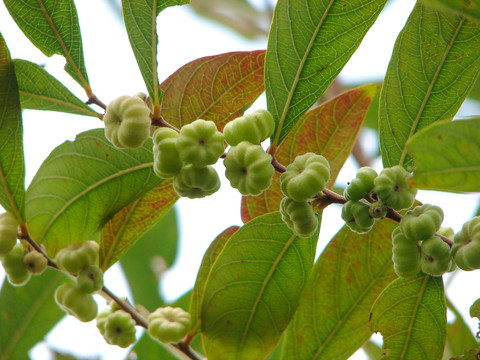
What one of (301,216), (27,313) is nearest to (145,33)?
(301,216)

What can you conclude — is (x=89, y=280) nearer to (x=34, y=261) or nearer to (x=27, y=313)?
(x=34, y=261)

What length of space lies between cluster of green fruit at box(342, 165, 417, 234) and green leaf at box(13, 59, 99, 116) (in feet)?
2.34

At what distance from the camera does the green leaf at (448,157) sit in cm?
86

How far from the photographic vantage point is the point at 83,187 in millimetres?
1496

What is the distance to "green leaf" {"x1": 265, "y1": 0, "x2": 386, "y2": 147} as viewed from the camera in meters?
1.22

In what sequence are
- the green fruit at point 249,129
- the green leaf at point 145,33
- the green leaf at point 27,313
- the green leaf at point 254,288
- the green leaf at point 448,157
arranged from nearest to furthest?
1. the green leaf at point 448,157
2. the green fruit at point 249,129
3. the green leaf at point 145,33
4. the green leaf at point 254,288
5. the green leaf at point 27,313

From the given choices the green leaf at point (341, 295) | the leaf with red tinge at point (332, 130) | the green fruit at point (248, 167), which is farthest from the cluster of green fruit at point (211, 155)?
the green leaf at point (341, 295)

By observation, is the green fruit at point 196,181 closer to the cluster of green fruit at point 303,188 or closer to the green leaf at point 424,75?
the cluster of green fruit at point 303,188

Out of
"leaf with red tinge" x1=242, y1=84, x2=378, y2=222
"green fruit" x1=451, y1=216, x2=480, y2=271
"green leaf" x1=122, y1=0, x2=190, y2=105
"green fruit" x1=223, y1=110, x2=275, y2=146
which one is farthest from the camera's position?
"leaf with red tinge" x1=242, y1=84, x2=378, y2=222

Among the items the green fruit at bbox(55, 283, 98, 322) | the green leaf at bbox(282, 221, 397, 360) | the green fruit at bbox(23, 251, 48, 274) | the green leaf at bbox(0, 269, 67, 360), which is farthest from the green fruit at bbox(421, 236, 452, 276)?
the green leaf at bbox(0, 269, 67, 360)

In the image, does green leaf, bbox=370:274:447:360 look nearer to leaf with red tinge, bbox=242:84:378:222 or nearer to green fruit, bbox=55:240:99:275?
leaf with red tinge, bbox=242:84:378:222

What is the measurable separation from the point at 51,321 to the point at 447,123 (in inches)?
72.7

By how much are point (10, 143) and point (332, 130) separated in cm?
87

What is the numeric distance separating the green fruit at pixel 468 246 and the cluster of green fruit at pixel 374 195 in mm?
121
